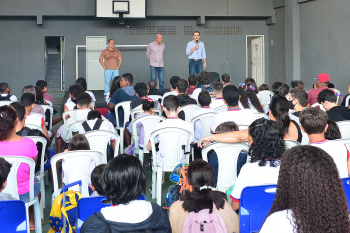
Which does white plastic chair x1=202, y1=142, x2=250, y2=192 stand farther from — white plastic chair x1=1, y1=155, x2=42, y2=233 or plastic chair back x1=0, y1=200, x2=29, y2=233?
plastic chair back x1=0, y1=200, x2=29, y2=233

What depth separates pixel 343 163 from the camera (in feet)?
10.5

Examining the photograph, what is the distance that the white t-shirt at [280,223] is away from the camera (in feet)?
5.10

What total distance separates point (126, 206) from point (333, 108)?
370 cm

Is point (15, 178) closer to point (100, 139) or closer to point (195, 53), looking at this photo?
point (100, 139)

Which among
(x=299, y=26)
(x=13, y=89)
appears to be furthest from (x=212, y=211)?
(x=13, y=89)

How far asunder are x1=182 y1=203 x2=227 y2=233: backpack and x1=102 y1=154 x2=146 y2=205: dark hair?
1.87ft

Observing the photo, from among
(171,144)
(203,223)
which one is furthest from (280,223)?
(171,144)

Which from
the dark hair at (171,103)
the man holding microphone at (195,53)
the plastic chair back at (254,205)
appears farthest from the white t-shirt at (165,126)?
the man holding microphone at (195,53)

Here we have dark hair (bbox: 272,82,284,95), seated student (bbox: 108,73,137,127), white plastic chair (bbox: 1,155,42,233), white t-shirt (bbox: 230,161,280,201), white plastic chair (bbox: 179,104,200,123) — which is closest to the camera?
white t-shirt (bbox: 230,161,280,201)

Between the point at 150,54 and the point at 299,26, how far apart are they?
4.49 m

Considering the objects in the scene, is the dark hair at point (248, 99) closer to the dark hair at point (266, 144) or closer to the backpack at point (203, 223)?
the dark hair at point (266, 144)

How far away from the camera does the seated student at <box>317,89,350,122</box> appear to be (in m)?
4.98

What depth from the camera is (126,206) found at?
6.39 feet

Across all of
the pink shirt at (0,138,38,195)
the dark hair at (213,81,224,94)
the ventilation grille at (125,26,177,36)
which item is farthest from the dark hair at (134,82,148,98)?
the ventilation grille at (125,26,177,36)
